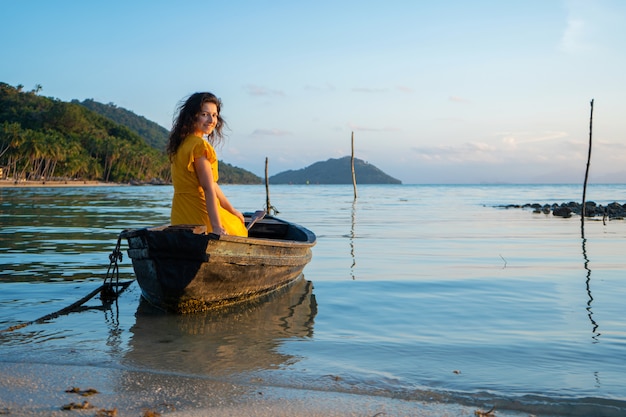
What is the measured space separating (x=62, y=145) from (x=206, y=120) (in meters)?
108

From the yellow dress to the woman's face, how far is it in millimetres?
136

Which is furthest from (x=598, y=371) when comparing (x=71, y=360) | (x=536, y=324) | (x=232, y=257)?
(x=71, y=360)

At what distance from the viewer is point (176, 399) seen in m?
3.91

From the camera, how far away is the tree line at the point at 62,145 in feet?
301

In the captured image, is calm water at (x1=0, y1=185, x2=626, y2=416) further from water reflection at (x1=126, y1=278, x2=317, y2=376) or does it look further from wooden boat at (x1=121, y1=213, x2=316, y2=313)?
wooden boat at (x1=121, y1=213, x2=316, y2=313)

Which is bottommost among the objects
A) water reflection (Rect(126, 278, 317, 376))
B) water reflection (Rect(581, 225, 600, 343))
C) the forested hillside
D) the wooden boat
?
water reflection (Rect(126, 278, 317, 376))

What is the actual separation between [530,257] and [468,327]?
6.67 m

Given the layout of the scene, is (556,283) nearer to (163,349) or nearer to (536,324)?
(536,324)

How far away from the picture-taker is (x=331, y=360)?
5.06m

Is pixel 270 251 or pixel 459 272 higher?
pixel 270 251

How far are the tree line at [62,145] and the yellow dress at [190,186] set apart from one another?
92.9 m

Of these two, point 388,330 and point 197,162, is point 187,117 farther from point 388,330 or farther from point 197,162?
point 388,330

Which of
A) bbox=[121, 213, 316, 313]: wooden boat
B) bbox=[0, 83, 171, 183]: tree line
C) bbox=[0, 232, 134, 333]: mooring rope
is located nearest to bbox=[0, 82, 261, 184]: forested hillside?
bbox=[0, 83, 171, 183]: tree line

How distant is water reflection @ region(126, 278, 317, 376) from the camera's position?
4.92m
